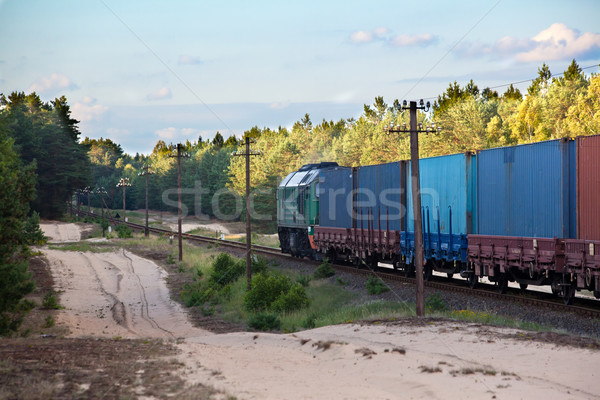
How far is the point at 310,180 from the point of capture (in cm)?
3884

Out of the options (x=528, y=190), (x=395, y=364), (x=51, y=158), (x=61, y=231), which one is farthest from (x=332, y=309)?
(x=51, y=158)

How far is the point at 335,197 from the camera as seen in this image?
35.6m

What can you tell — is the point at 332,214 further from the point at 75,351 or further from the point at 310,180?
the point at 75,351

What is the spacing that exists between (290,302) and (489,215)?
9367 mm

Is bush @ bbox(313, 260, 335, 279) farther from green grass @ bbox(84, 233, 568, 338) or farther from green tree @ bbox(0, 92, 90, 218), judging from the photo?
green tree @ bbox(0, 92, 90, 218)

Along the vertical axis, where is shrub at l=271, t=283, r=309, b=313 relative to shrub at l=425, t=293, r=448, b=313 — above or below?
below

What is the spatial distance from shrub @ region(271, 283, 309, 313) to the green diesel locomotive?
1067 cm

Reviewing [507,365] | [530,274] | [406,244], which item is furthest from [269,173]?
[507,365]

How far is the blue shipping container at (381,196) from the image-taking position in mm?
28625

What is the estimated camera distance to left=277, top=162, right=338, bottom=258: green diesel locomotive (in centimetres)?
3872

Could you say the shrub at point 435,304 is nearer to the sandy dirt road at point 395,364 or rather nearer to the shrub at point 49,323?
the sandy dirt road at point 395,364

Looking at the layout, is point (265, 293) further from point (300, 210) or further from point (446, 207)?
point (300, 210)

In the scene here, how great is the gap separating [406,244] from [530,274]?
8.04m

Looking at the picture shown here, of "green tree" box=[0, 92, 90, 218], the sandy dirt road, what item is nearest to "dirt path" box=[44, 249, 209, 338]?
the sandy dirt road
